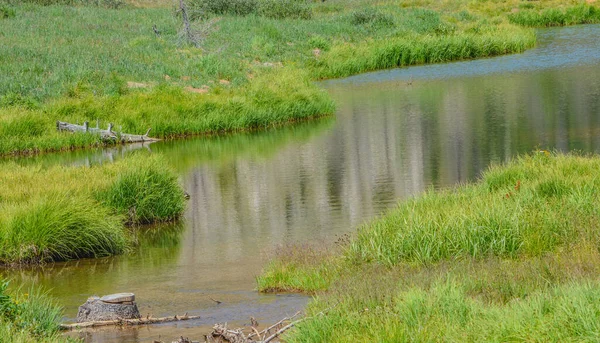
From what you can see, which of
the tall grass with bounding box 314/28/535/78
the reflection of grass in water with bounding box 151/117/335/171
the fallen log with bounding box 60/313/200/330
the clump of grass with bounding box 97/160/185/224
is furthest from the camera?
the tall grass with bounding box 314/28/535/78

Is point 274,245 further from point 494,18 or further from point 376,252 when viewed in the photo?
point 494,18

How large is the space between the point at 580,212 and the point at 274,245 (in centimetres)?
622

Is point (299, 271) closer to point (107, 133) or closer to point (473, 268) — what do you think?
point (473, 268)

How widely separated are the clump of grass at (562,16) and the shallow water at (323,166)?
57.0ft

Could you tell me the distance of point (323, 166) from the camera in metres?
28.8

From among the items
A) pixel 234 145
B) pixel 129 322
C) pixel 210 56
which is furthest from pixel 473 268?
pixel 210 56

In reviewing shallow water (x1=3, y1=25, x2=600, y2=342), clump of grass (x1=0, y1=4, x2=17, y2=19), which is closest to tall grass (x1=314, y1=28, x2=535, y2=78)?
shallow water (x1=3, y1=25, x2=600, y2=342)

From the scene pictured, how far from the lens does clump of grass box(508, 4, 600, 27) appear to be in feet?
230

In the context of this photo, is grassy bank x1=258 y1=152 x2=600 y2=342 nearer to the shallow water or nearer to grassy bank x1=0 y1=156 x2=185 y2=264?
the shallow water

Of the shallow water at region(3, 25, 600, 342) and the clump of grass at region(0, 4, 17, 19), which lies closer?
the shallow water at region(3, 25, 600, 342)

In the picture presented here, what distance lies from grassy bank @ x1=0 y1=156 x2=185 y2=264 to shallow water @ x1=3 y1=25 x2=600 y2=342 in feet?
1.32

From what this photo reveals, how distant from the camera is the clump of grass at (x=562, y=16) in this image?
70000mm

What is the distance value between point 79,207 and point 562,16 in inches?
2293

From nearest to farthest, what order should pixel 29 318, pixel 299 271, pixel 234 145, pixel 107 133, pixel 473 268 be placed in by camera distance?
pixel 29 318, pixel 473 268, pixel 299 271, pixel 107 133, pixel 234 145
